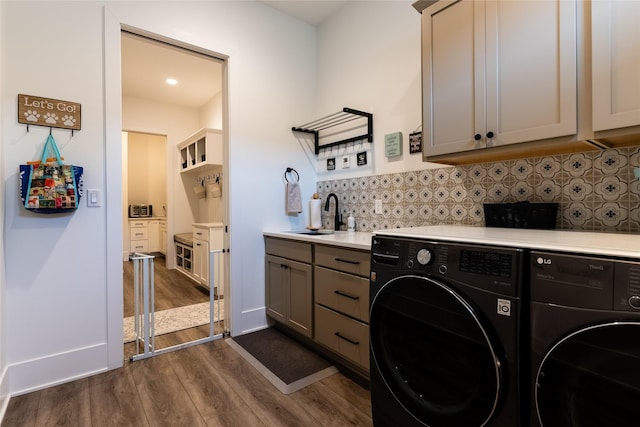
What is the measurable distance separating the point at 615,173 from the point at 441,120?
799 mm

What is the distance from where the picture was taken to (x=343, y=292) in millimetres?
1938

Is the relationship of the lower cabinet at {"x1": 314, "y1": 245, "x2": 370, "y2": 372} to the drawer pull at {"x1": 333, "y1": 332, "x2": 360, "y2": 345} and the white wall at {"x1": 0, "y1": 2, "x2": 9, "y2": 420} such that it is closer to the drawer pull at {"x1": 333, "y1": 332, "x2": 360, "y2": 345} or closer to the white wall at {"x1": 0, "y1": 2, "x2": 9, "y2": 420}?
the drawer pull at {"x1": 333, "y1": 332, "x2": 360, "y2": 345}

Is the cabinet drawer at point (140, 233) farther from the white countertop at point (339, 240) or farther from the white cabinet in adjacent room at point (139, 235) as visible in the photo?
the white countertop at point (339, 240)

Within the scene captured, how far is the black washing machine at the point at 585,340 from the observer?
31.4 inches

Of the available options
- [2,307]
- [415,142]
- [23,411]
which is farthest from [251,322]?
[415,142]

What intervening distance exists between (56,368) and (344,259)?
1.85 metres

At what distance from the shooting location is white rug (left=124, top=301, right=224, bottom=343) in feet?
8.93

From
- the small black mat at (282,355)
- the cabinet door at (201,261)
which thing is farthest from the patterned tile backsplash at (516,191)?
the cabinet door at (201,261)

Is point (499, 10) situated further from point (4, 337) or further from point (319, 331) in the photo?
point (4, 337)

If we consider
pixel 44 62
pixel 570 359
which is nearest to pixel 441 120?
pixel 570 359

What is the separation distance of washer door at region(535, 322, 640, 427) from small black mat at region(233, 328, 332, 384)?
138 centimetres

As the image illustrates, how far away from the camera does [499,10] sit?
1.46 m

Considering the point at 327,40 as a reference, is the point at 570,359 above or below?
below

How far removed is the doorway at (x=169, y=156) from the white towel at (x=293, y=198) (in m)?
0.55
